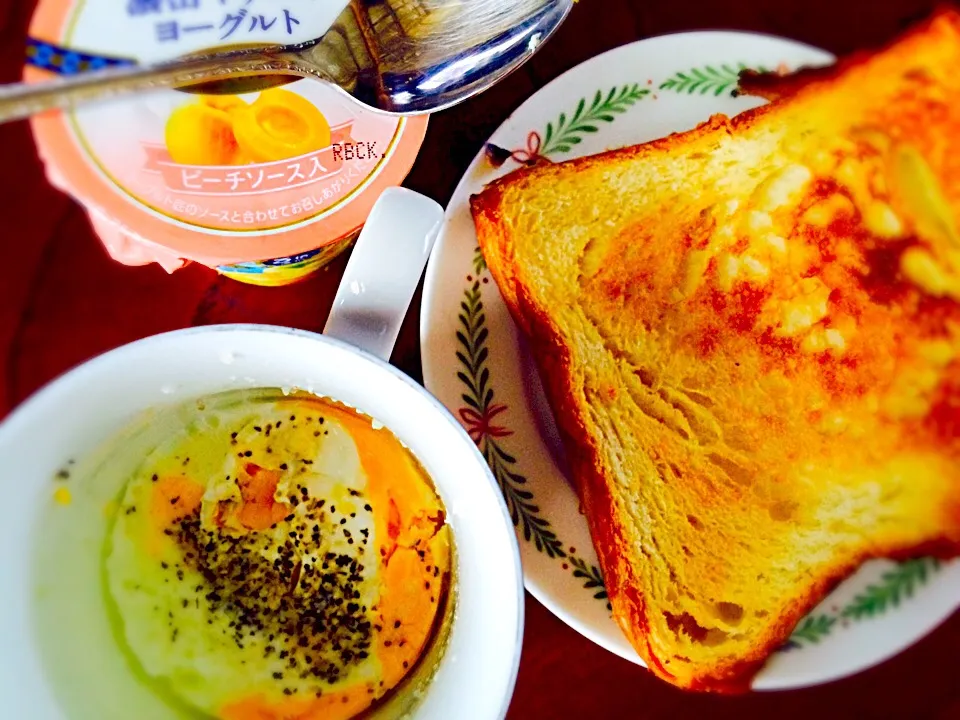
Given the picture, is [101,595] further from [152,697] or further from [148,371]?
[148,371]

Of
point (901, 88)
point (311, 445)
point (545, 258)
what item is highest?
point (901, 88)

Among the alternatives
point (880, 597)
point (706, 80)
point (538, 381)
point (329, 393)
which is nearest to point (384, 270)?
point (329, 393)

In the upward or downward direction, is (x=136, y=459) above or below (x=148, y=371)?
below

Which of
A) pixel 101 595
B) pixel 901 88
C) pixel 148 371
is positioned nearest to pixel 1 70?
pixel 148 371

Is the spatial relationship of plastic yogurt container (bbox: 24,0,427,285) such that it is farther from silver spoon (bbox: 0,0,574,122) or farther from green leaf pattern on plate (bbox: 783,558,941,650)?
green leaf pattern on plate (bbox: 783,558,941,650)

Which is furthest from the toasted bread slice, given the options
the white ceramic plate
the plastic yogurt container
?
the plastic yogurt container

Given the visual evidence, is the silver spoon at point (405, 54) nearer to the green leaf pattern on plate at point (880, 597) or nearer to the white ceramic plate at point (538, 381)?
the white ceramic plate at point (538, 381)
